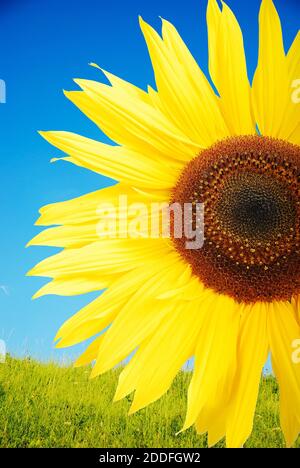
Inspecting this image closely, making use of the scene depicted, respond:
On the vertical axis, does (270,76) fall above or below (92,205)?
above

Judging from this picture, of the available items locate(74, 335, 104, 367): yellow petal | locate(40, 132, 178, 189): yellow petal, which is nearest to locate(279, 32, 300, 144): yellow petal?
locate(40, 132, 178, 189): yellow petal

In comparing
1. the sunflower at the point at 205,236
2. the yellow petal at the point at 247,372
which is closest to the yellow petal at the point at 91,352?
the sunflower at the point at 205,236

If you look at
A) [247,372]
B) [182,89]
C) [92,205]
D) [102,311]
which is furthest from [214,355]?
[182,89]

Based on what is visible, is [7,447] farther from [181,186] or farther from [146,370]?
[181,186]

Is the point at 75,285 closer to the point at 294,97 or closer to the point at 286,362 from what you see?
the point at 286,362

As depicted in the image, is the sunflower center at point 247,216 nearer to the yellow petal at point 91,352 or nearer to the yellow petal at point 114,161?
the yellow petal at point 114,161

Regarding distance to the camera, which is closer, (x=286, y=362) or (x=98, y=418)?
(x=286, y=362)

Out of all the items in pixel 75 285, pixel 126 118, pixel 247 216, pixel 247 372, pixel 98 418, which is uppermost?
pixel 126 118
